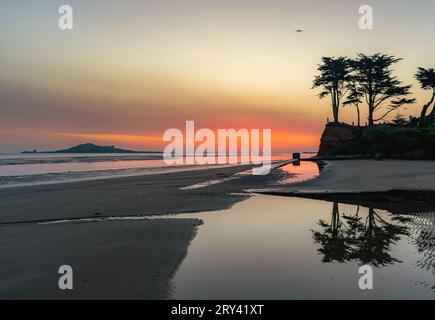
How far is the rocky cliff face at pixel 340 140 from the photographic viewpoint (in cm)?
5181

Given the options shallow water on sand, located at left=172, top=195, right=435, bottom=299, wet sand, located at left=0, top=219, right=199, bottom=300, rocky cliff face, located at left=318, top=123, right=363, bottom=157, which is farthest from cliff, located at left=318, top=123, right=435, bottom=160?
wet sand, located at left=0, top=219, right=199, bottom=300

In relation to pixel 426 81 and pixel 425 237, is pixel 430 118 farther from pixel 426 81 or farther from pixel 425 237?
pixel 425 237

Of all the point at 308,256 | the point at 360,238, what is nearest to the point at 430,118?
the point at 360,238

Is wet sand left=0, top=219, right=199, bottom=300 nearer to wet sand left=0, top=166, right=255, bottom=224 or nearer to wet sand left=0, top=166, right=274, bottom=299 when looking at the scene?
wet sand left=0, top=166, right=274, bottom=299

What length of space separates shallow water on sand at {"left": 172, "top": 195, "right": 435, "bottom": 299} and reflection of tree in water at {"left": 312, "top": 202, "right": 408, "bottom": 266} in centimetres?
2

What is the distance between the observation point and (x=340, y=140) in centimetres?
5422

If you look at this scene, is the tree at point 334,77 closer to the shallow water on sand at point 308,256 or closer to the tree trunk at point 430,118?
the tree trunk at point 430,118

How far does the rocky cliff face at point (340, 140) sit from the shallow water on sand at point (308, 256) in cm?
4368

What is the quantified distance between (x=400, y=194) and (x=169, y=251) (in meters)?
13.0

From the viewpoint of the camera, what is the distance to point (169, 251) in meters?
6.89

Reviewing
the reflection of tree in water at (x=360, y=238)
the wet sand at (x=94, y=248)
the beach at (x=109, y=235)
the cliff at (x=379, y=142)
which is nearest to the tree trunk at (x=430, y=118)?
the cliff at (x=379, y=142)

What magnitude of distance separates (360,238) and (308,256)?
208 cm

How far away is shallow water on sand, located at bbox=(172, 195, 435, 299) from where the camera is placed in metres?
4.92
